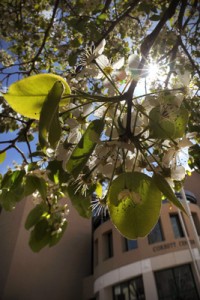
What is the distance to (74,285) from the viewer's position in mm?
11172

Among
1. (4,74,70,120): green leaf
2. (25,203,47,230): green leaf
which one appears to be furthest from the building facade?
(4,74,70,120): green leaf

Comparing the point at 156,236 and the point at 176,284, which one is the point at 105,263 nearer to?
the point at 156,236

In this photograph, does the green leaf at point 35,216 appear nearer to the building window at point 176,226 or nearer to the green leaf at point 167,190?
the green leaf at point 167,190

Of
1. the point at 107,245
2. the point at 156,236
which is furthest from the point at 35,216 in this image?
the point at 107,245

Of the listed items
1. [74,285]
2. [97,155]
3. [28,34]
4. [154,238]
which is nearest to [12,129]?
[28,34]

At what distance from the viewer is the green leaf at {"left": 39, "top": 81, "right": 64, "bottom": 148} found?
449 millimetres

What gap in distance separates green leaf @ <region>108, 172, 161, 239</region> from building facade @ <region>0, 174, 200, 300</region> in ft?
24.6

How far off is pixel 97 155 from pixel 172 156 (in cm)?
19

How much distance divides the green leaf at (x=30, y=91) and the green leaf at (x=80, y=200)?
395 mm

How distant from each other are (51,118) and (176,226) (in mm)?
10504

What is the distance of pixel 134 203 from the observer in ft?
1.75

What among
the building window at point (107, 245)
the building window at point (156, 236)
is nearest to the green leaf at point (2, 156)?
the building window at point (156, 236)

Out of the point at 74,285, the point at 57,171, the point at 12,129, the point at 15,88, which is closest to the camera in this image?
the point at 15,88

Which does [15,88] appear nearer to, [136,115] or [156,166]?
[136,115]
